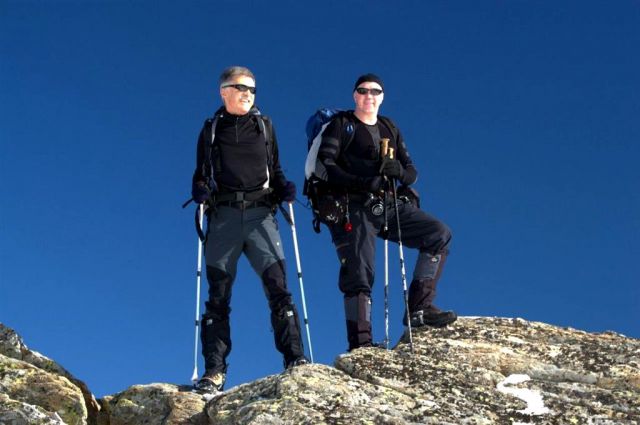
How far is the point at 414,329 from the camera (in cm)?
1180

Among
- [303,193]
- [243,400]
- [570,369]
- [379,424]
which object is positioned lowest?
[379,424]

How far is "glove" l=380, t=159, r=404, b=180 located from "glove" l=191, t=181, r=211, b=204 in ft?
8.71

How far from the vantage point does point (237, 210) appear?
11422 millimetres

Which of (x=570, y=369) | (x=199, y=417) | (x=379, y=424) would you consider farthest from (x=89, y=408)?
(x=570, y=369)

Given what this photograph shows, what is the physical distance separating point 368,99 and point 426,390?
5199 mm

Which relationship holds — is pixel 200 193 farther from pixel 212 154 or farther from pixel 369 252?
pixel 369 252

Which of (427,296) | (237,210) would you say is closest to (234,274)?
(237,210)

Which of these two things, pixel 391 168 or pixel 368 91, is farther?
pixel 368 91

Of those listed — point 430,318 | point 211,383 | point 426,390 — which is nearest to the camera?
point 426,390

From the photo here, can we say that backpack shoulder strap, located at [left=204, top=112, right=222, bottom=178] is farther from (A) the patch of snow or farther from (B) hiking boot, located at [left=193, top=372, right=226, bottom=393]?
(A) the patch of snow

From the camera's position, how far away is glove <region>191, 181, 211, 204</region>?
11422 mm

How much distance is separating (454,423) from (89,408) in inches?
219

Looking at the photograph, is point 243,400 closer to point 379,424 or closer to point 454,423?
point 379,424

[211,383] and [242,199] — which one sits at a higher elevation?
[242,199]
